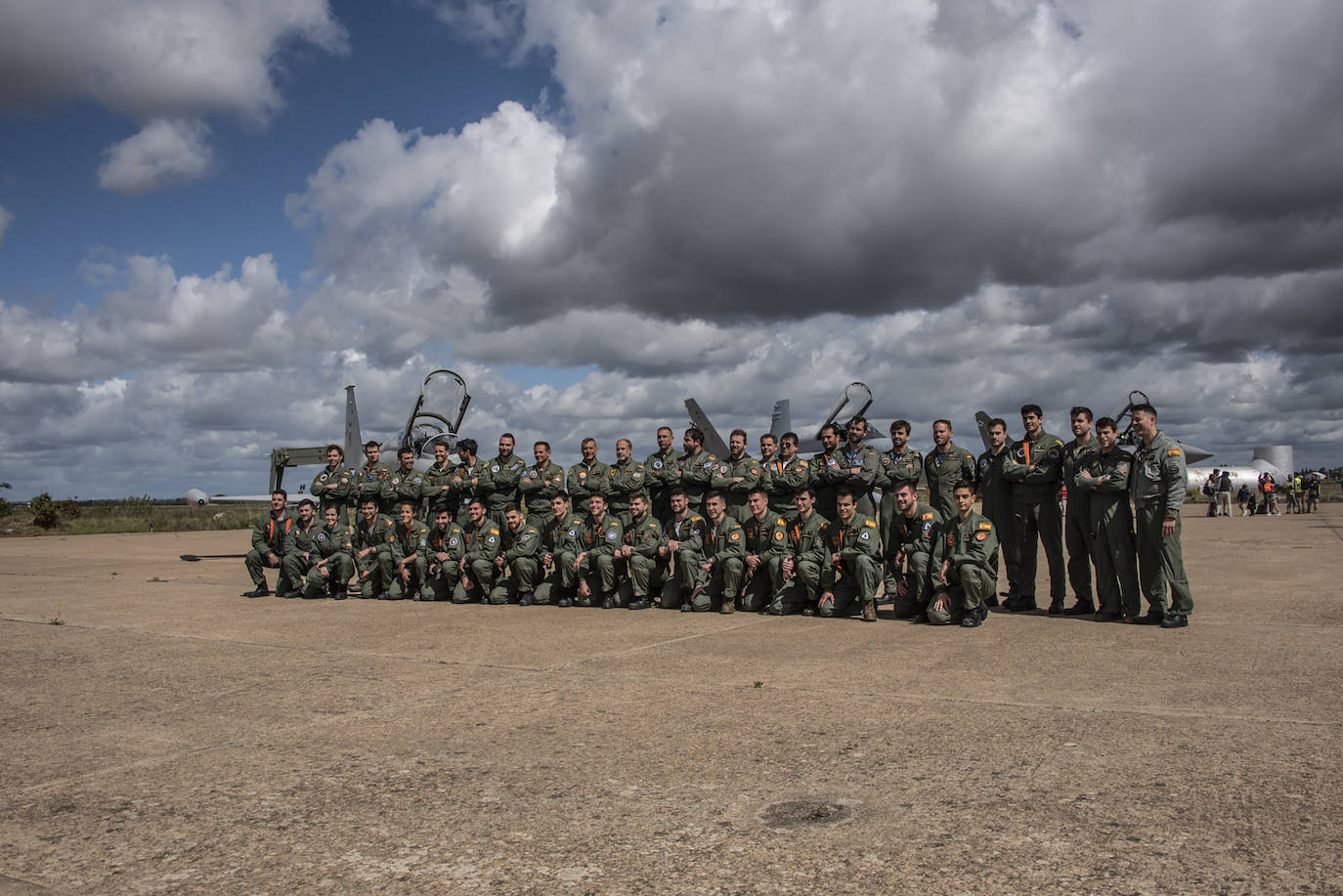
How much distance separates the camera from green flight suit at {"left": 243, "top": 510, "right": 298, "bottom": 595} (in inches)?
417

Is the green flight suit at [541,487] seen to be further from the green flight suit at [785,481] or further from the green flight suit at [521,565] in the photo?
the green flight suit at [785,481]

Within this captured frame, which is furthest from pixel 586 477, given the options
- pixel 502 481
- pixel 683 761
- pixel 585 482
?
pixel 683 761

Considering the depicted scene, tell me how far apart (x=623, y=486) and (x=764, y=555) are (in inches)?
85.2

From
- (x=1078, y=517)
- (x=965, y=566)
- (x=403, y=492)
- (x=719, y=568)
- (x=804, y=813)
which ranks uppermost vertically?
(x=403, y=492)

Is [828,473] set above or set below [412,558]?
above

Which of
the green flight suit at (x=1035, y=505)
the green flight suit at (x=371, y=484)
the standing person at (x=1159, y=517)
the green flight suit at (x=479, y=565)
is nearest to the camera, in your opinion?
the standing person at (x=1159, y=517)

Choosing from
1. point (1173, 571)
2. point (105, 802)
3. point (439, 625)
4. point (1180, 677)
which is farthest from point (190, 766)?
point (1173, 571)

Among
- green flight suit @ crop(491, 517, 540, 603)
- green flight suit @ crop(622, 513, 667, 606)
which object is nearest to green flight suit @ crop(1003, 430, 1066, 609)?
green flight suit @ crop(622, 513, 667, 606)

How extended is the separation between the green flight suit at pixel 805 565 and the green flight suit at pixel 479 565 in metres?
3.16

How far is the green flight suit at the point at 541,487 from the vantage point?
10391 millimetres

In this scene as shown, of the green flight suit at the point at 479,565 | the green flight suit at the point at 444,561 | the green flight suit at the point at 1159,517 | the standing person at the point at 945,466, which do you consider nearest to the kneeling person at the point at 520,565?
the green flight suit at the point at 479,565

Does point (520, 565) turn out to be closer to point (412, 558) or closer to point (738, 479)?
point (412, 558)

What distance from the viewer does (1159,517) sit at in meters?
6.96

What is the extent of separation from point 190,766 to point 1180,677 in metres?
5.02
